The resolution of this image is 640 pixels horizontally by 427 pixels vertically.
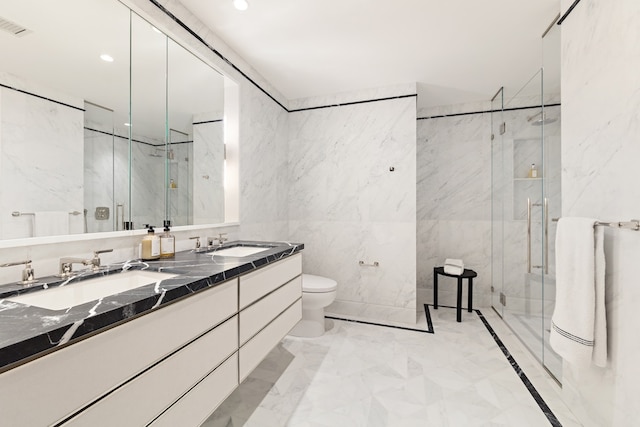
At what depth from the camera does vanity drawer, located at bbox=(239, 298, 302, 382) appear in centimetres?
143

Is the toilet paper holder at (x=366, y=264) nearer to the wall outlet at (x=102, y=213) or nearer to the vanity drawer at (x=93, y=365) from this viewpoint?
the vanity drawer at (x=93, y=365)

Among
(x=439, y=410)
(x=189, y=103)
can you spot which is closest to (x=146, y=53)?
(x=189, y=103)

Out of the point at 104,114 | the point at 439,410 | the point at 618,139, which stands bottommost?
the point at 439,410

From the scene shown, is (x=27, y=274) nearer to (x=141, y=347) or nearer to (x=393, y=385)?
(x=141, y=347)

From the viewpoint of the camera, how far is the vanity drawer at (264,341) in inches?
56.2

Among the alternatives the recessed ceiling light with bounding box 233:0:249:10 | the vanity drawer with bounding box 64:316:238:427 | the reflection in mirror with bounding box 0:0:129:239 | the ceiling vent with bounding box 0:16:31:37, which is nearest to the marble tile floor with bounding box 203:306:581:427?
the vanity drawer with bounding box 64:316:238:427

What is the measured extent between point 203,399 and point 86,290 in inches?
24.7

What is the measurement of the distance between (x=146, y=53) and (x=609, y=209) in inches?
100

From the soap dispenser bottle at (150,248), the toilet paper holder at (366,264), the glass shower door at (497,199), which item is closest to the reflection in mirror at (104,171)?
the soap dispenser bottle at (150,248)

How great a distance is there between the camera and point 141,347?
87cm

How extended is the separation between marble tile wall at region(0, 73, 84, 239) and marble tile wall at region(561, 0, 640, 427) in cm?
243

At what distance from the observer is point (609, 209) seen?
132 centimetres

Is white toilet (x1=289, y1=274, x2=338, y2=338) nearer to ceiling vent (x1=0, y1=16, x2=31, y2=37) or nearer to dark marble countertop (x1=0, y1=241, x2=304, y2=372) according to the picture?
dark marble countertop (x1=0, y1=241, x2=304, y2=372)

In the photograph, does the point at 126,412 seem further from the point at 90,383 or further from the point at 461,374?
the point at 461,374
